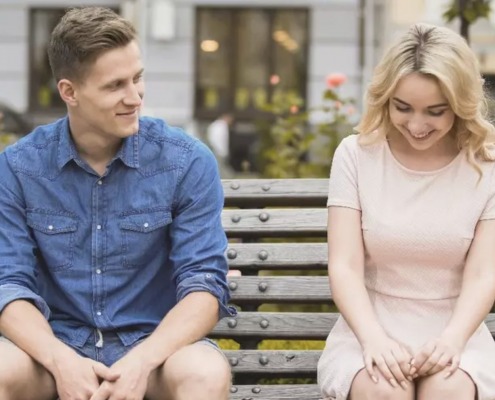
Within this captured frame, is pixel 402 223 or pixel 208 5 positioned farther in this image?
pixel 208 5

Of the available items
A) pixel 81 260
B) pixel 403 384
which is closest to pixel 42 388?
pixel 81 260

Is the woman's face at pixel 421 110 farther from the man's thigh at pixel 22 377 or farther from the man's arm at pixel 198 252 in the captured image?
the man's thigh at pixel 22 377

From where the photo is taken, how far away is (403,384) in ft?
12.1

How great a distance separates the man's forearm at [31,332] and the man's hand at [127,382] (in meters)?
0.17

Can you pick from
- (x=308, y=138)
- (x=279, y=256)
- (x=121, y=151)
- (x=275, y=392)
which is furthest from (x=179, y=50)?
(x=121, y=151)

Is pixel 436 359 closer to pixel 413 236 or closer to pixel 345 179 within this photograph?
pixel 413 236

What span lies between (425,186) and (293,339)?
2.51 feet

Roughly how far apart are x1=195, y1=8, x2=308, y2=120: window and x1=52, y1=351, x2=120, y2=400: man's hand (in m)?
20.0

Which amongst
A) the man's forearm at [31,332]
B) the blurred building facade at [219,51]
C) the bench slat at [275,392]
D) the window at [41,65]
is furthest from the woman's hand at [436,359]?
the window at [41,65]

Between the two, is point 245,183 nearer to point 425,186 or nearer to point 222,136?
point 425,186

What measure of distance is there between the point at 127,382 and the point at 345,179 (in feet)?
3.13

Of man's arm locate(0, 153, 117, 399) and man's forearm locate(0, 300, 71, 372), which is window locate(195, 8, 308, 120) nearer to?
man's arm locate(0, 153, 117, 399)

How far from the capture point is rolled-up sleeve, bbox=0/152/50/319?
3928 millimetres

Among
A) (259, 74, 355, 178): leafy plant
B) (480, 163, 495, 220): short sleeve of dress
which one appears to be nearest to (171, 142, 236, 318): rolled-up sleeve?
(480, 163, 495, 220): short sleeve of dress
